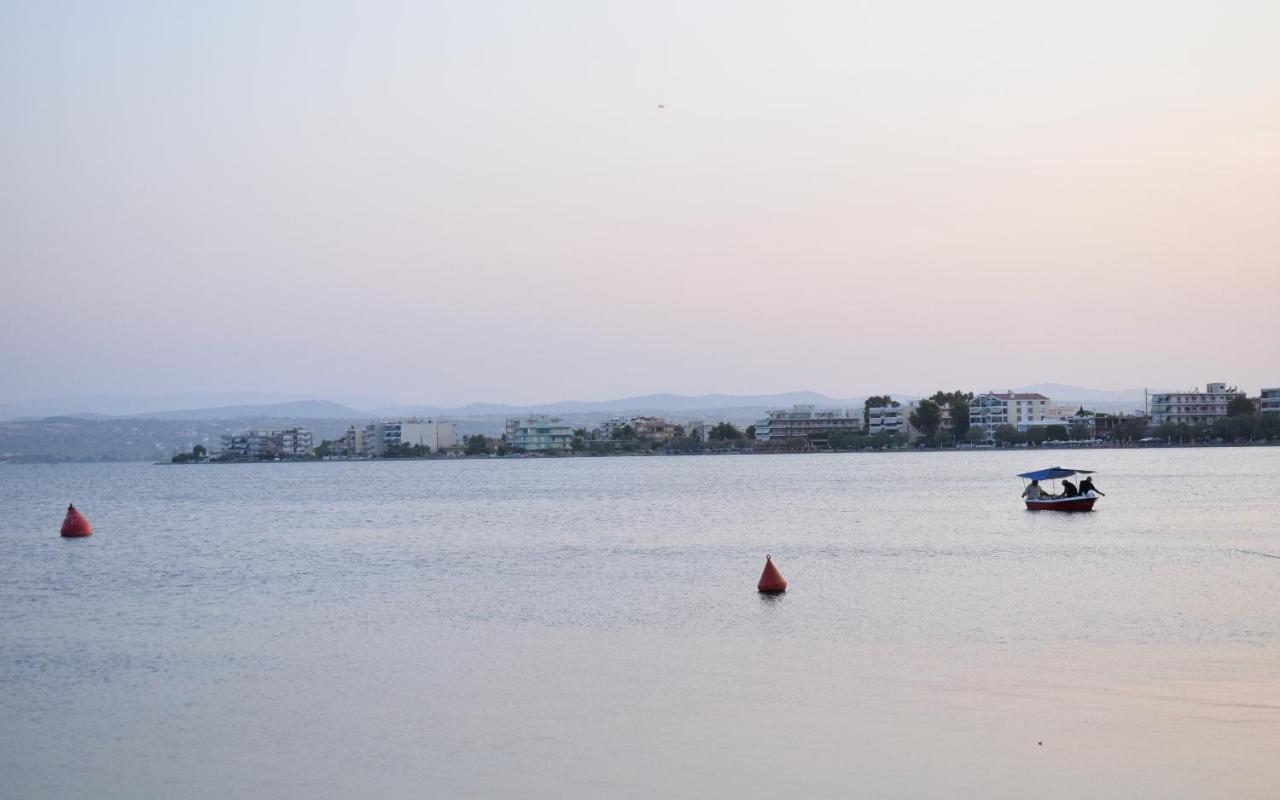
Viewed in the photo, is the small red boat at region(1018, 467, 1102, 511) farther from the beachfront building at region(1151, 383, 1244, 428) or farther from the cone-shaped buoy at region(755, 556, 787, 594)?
the beachfront building at region(1151, 383, 1244, 428)

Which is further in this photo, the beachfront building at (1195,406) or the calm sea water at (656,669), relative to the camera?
the beachfront building at (1195,406)

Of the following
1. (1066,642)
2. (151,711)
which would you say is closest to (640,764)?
(151,711)

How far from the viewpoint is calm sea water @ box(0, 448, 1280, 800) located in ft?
43.4

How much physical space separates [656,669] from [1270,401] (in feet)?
596

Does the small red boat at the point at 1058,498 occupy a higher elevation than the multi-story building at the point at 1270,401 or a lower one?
lower

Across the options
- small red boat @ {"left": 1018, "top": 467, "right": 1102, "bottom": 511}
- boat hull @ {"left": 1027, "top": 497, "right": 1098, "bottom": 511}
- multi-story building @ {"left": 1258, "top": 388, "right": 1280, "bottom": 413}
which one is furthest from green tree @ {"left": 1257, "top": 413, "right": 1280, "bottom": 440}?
boat hull @ {"left": 1027, "top": 497, "right": 1098, "bottom": 511}

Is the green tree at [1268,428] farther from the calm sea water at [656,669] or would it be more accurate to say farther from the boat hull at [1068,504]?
the calm sea water at [656,669]

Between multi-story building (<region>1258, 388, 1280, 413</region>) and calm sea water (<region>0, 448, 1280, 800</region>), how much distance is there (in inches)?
5982

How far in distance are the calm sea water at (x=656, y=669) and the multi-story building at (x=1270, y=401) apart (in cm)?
15194

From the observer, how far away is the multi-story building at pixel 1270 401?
7028 inches

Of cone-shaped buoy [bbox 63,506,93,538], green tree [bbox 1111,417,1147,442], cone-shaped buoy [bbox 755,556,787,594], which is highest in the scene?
green tree [bbox 1111,417,1147,442]

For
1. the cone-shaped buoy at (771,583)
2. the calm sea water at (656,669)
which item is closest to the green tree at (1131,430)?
the calm sea water at (656,669)

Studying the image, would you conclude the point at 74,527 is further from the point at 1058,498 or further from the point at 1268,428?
the point at 1268,428

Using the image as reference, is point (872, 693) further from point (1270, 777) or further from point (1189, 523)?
point (1189, 523)
